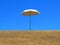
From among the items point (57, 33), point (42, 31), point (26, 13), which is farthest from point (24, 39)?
point (26, 13)

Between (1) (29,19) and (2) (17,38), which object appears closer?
(2) (17,38)

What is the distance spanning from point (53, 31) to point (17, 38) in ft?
2.96

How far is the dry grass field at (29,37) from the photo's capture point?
14.3ft

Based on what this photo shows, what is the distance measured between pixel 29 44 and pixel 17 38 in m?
0.33

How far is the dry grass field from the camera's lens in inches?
172

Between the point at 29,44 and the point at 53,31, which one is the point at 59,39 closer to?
the point at 53,31

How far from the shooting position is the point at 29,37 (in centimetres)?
439

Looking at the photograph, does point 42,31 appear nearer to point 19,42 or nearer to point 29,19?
point 19,42

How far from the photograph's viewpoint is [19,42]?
4.38 metres

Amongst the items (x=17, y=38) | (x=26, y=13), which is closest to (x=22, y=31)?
(x=17, y=38)

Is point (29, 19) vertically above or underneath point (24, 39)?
above

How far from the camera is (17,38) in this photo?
4.41 m

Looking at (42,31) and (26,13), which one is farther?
(26,13)

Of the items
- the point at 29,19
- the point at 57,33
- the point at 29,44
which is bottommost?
the point at 29,44
